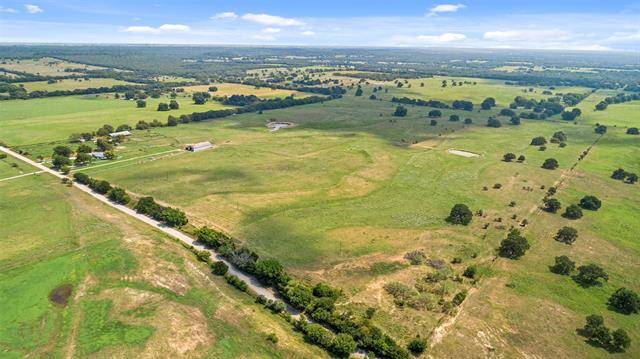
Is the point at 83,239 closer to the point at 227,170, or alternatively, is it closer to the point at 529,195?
the point at 227,170

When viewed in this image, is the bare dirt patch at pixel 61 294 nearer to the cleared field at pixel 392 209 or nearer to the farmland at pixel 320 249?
the farmland at pixel 320 249

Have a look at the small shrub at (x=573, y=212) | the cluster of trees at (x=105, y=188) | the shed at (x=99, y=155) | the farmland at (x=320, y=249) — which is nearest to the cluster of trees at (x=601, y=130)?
the farmland at (x=320, y=249)

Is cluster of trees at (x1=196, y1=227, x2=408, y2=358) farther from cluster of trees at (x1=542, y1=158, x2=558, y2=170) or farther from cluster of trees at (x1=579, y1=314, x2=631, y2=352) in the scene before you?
cluster of trees at (x1=542, y1=158, x2=558, y2=170)

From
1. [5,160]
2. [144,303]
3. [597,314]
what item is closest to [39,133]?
[5,160]

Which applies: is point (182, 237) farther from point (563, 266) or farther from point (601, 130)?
point (601, 130)

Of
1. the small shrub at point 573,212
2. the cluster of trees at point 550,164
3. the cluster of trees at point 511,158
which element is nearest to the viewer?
the small shrub at point 573,212

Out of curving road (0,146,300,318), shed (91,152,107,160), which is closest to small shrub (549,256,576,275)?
curving road (0,146,300,318)
